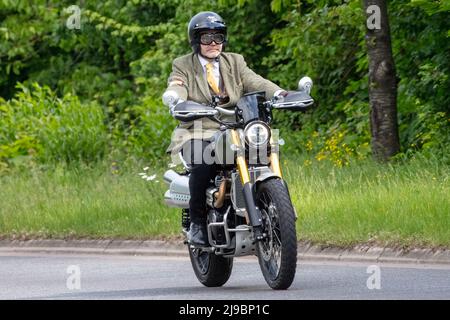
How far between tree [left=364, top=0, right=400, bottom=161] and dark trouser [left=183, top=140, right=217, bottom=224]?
7.85 m

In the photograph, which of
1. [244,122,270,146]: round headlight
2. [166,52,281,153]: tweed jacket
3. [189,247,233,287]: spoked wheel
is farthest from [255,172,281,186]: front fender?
[189,247,233,287]: spoked wheel

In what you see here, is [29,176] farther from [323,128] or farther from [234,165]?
[234,165]

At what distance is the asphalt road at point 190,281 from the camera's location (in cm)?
1157

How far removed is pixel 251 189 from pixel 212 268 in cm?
130

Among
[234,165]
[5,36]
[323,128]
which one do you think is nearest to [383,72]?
[323,128]

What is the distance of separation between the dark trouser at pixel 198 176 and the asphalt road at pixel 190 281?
24.6 inches

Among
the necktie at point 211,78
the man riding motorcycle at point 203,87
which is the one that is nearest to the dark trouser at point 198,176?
the man riding motorcycle at point 203,87

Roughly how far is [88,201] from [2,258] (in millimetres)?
2845

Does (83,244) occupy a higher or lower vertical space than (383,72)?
lower

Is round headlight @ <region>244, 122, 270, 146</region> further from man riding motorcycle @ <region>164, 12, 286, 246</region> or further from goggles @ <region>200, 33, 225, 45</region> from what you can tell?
goggles @ <region>200, 33, 225, 45</region>

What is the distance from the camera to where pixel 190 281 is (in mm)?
13164

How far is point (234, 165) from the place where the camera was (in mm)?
11914

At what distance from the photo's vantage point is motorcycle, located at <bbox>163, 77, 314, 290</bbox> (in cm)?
1115

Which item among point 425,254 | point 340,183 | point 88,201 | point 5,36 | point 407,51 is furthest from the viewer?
point 5,36
